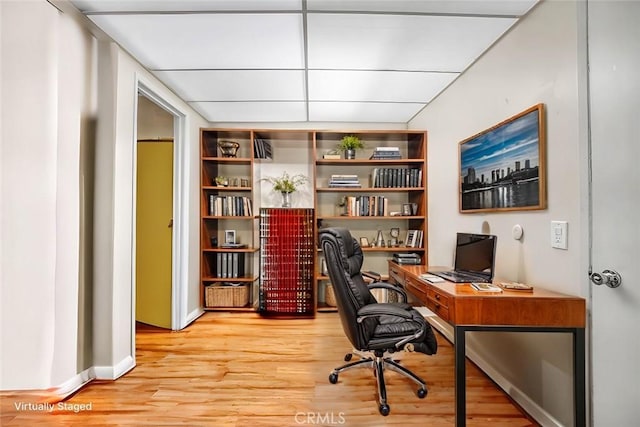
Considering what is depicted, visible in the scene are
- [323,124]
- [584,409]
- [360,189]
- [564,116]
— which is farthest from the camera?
[323,124]

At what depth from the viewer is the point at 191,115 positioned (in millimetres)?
3553

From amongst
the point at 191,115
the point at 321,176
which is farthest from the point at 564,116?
the point at 191,115

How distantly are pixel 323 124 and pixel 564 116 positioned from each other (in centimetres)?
282

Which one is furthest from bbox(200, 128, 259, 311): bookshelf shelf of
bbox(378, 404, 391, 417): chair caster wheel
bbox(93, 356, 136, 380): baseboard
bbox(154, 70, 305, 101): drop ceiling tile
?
bbox(378, 404, 391, 417): chair caster wheel

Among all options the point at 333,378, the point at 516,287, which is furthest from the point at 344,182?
the point at 516,287

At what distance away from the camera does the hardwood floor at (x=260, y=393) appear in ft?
5.99

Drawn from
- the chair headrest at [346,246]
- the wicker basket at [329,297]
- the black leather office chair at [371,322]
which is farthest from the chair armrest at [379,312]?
the wicker basket at [329,297]

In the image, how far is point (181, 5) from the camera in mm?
1854

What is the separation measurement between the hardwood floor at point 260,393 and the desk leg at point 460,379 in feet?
1.04

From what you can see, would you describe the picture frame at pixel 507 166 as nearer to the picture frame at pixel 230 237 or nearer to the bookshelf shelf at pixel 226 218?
the bookshelf shelf at pixel 226 218

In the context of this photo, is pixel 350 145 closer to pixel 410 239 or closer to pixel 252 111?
pixel 252 111

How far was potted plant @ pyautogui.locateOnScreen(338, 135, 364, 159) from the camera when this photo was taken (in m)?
3.81

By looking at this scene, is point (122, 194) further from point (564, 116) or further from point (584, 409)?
point (584, 409)

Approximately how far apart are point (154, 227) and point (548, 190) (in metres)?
3.47
